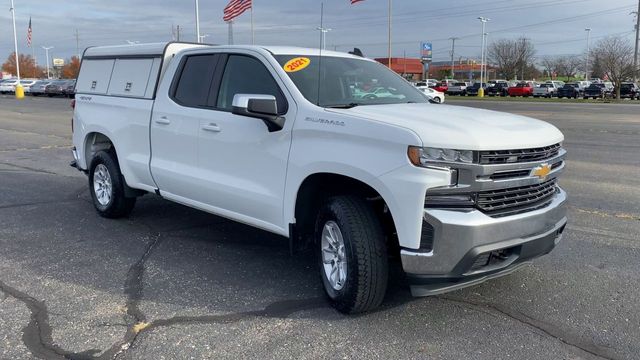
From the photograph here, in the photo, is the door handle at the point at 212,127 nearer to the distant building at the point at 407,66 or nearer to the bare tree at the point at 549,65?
the distant building at the point at 407,66

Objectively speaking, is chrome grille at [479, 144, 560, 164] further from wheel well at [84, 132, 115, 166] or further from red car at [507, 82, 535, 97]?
red car at [507, 82, 535, 97]

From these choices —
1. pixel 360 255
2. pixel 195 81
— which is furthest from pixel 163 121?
pixel 360 255

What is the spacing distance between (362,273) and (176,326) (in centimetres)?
131

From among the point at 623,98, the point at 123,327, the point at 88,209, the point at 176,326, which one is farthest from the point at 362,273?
the point at 623,98

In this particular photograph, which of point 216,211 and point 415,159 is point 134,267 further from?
point 415,159

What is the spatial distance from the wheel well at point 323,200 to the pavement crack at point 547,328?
810mm

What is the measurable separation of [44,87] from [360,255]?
2270 inches

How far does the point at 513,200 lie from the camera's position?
156 inches

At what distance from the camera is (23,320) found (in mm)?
4184

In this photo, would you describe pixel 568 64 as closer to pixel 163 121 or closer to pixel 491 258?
pixel 163 121

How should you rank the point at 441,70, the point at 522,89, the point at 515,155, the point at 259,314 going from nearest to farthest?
the point at 515,155 < the point at 259,314 < the point at 522,89 < the point at 441,70

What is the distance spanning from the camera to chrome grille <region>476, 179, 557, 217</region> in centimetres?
379

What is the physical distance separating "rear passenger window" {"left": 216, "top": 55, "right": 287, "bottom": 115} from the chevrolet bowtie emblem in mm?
1951

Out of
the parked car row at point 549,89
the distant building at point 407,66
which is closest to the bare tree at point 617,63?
the parked car row at point 549,89
